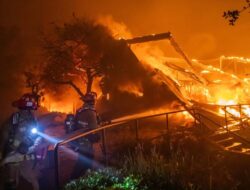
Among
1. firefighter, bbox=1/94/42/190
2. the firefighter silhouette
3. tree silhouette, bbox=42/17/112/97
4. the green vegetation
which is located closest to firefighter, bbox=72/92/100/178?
the firefighter silhouette

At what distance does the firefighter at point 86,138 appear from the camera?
27.6 ft

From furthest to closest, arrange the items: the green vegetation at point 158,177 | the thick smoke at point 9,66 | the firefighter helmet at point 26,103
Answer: the thick smoke at point 9,66, the firefighter helmet at point 26,103, the green vegetation at point 158,177

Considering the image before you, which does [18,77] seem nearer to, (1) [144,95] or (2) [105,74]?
(2) [105,74]

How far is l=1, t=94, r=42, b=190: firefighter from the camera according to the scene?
6.18m

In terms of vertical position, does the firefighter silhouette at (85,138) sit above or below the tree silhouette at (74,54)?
below

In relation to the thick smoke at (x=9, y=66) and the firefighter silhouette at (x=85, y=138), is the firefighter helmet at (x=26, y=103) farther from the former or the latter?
the thick smoke at (x=9, y=66)

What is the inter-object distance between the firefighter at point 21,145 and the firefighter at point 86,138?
1.82 meters

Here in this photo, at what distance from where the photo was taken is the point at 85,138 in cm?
838

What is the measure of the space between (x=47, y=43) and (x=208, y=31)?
17.4 metres

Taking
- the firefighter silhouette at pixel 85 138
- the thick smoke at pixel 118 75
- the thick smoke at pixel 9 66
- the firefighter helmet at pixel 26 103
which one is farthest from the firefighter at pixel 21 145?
the thick smoke at pixel 9 66

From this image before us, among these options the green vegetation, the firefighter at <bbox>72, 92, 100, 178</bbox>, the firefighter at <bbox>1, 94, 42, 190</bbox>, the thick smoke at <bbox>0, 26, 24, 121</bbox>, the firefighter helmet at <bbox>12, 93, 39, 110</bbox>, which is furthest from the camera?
the thick smoke at <bbox>0, 26, 24, 121</bbox>

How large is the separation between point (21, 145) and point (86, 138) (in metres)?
2.22

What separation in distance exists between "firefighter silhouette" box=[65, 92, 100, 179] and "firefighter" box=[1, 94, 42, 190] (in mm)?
1806

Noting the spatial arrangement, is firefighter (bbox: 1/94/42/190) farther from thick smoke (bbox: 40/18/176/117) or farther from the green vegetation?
thick smoke (bbox: 40/18/176/117)
